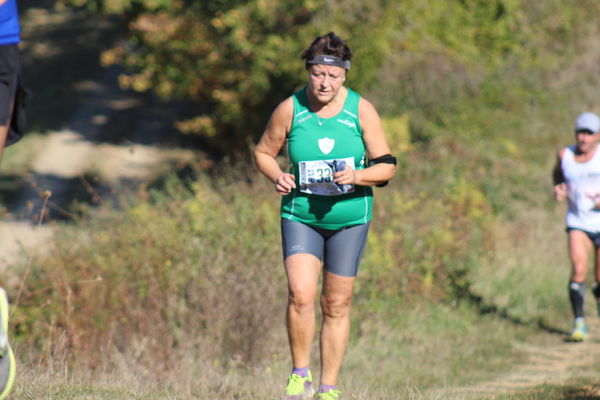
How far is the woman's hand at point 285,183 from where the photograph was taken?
210 inches

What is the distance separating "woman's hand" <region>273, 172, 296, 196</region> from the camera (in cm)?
534

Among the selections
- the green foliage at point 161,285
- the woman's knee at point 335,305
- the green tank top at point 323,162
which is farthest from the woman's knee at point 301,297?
the green foliage at point 161,285

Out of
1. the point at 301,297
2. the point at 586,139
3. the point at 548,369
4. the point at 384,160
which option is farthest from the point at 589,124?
the point at 301,297

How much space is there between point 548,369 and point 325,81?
448cm

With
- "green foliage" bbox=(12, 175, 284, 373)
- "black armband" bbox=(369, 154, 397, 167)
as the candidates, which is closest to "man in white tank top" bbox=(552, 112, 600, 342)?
"green foliage" bbox=(12, 175, 284, 373)

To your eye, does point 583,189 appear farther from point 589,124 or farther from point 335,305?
point 335,305

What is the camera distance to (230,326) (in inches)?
340

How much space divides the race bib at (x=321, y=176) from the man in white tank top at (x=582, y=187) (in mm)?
3973

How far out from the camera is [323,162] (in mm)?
5430

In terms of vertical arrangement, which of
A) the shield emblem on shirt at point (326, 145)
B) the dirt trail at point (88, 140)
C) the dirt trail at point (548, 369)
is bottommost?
the dirt trail at point (548, 369)

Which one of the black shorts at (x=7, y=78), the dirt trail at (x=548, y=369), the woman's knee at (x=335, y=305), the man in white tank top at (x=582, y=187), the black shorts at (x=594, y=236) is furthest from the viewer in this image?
the black shorts at (x=594, y=236)

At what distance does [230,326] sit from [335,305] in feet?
10.2

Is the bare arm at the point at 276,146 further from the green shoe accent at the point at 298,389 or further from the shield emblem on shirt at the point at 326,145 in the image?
the green shoe accent at the point at 298,389

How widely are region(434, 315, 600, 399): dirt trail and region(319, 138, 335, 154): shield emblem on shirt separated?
1976 mm
